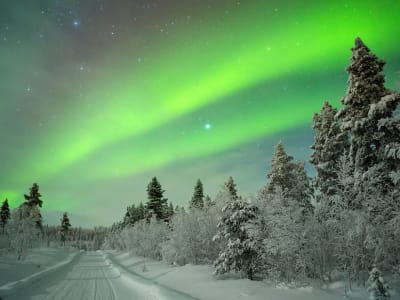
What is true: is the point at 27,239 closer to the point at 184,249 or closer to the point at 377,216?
the point at 184,249

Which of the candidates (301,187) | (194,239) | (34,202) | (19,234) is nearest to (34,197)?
(34,202)

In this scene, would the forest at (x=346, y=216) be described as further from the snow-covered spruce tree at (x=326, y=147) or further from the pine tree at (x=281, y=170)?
the pine tree at (x=281, y=170)

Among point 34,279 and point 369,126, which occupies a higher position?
point 369,126

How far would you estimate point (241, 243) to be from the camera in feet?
60.1

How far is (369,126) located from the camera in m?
16.7

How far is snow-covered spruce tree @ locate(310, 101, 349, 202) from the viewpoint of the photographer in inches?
994

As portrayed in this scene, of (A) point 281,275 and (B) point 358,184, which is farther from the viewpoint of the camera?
(A) point 281,275

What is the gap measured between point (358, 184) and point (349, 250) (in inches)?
142

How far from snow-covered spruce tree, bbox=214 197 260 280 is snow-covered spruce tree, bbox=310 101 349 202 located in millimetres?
9113

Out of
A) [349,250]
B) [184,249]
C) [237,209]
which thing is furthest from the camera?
[184,249]

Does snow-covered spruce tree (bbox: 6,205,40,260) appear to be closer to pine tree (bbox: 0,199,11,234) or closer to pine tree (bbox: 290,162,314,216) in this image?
pine tree (bbox: 0,199,11,234)

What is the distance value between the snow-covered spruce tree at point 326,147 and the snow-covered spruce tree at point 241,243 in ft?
29.9

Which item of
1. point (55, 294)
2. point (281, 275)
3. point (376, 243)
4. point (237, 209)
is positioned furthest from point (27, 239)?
point (376, 243)

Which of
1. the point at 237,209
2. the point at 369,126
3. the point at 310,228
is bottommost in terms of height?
the point at 310,228
